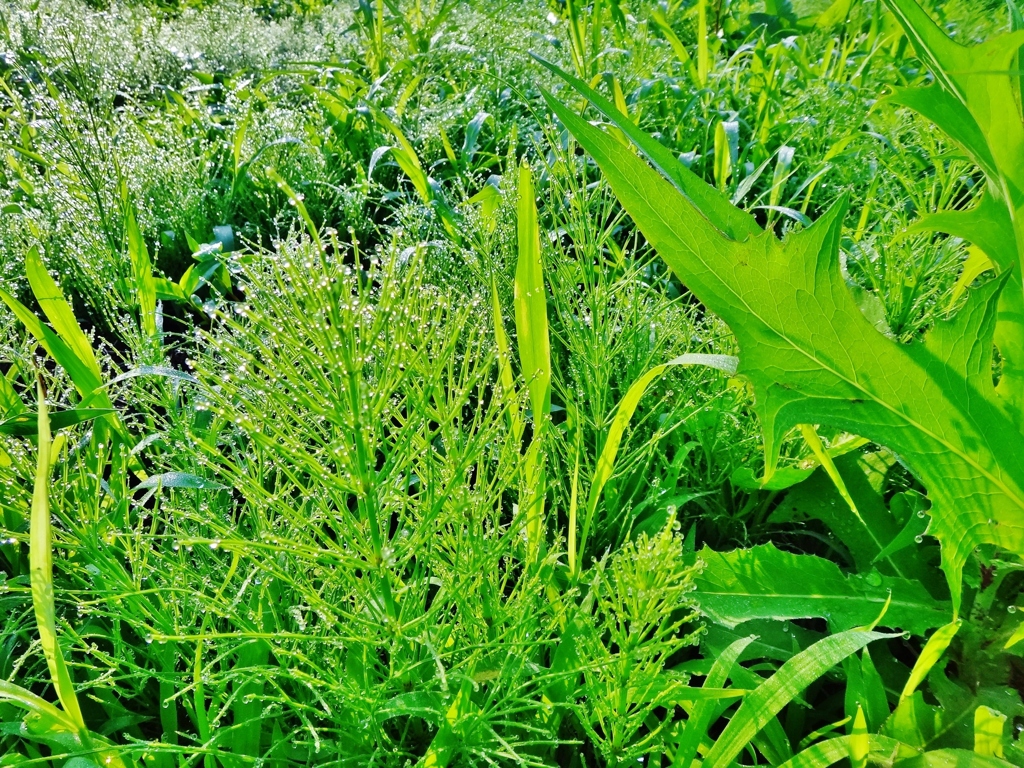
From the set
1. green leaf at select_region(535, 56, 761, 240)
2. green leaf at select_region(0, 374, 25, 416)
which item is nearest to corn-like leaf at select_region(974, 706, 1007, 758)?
green leaf at select_region(535, 56, 761, 240)

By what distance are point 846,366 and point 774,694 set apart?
46 centimetres

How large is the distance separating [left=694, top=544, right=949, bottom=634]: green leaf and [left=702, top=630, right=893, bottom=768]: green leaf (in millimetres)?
126

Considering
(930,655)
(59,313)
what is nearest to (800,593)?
(930,655)

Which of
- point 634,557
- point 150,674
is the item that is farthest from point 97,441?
point 634,557

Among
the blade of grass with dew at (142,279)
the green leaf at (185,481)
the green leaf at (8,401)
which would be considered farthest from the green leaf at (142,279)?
the green leaf at (185,481)

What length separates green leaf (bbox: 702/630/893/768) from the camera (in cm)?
90

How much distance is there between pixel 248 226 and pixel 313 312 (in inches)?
66.2

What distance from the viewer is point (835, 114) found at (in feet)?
7.66

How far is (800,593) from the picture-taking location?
3.64 ft

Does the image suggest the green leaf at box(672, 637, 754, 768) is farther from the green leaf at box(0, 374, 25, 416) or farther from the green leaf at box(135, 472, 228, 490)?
the green leaf at box(0, 374, 25, 416)

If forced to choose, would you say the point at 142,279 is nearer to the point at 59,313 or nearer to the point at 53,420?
the point at 59,313

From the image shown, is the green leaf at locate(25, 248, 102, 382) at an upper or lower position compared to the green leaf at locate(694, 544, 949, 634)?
upper

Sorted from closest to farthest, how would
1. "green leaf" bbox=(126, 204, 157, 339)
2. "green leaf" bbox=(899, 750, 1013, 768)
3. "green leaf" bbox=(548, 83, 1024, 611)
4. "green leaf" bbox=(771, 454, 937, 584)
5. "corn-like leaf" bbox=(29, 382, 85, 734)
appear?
1. "corn-like leaf" bbox=(29, 382, 85, 734)
2. "green leaf" bbox=(899, 750, 1013, 768)
3. "green leaf" bbox=(548, 83, 1024, 611)
4. "green leaf" bbox=(771, 454, 937, 584)
5. "green leaf" bbox=(126, 204, 157, 339)

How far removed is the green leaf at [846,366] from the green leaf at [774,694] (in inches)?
8.4
